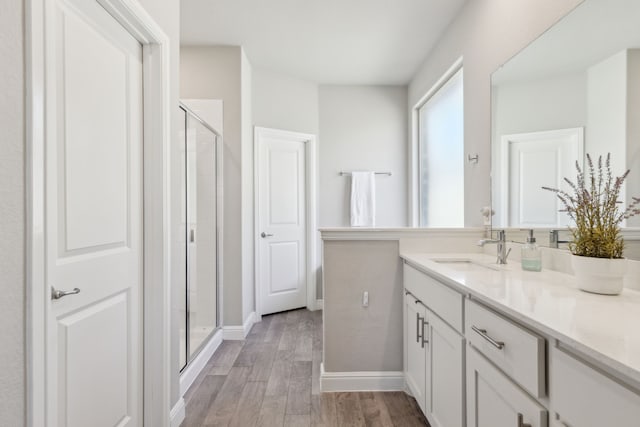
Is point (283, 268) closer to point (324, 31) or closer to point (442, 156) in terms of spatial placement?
point (442, 156)

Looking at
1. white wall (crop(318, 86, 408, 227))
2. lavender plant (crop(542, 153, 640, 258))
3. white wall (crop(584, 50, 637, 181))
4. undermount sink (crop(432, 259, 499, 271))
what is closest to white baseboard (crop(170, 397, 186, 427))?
undermount sink (crop(432, 259, 499, 271))

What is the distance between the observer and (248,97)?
3521 millimetres

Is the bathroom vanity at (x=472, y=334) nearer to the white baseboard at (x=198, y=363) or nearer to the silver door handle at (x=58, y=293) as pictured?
the white baseboard at (x=198, y=363)

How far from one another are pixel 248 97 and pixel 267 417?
289 centimetres

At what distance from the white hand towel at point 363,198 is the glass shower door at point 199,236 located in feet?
5.66

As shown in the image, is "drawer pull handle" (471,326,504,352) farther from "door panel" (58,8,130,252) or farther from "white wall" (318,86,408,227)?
"white wall" (318,86,408,227)

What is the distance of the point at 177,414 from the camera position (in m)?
1.76

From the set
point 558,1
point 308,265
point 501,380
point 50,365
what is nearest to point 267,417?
point 50,365

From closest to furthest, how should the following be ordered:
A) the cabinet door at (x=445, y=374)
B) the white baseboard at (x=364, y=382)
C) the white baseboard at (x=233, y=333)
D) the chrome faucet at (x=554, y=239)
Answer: the cabinet door at (x=445, y=374)
the chrome faucet at (x=554, y=239)
the white baseboard at (x=364, y=382)
the white baseboard at (x=233, y=333)

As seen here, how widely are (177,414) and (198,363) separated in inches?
25.9

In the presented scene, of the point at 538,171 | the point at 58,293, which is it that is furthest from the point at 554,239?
the point at 58,293

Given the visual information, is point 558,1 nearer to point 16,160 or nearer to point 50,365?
point 16,160

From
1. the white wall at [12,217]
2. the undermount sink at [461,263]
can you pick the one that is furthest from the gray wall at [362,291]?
the white wall at [12,217]

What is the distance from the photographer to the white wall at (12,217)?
800mm
